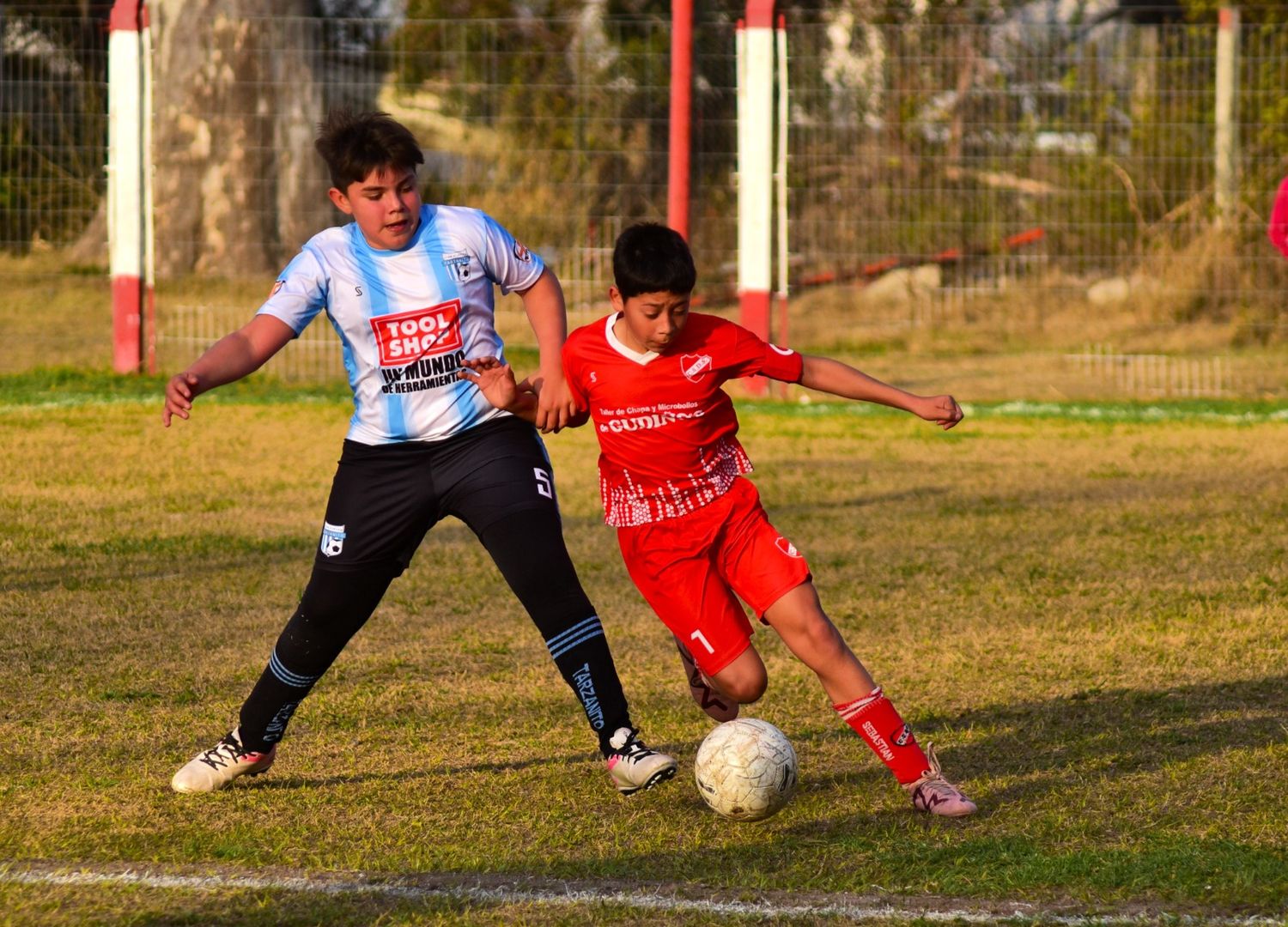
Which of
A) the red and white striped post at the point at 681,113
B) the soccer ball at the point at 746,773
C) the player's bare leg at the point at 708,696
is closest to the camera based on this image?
the soccer ball at the point at 746,773

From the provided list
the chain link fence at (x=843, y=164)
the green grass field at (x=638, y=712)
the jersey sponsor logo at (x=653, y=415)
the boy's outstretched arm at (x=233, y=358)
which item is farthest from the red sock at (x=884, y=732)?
the chain link fence at (x=843, y=164)

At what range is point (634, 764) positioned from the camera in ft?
14.7

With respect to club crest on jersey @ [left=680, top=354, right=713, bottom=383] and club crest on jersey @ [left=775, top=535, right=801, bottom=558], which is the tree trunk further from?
club crest on jersey @ [left=775, top=535, right=801, bottom=558]

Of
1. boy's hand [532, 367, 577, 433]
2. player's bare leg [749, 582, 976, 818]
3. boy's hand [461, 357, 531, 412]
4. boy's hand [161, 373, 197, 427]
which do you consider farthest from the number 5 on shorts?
boy's hand [161, 373, 197, 427]

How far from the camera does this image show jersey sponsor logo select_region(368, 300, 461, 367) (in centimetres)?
462

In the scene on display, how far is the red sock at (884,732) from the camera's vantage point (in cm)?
450

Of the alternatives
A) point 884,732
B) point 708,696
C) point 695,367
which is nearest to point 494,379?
point 695,367

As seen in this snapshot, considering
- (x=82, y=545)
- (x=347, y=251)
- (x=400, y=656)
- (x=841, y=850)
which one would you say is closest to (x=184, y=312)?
(x=82, y=545)

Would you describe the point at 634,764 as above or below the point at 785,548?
below

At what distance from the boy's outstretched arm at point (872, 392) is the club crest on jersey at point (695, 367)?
0.87 ft

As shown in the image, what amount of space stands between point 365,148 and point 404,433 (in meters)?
0.75

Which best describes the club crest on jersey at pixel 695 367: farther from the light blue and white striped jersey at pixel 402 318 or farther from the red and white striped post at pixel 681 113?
the red and white striped post at pixel 681 113

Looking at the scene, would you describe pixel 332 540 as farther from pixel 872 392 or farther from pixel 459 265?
pixel 872 392

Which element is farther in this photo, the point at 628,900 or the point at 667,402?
the point at 667,402
